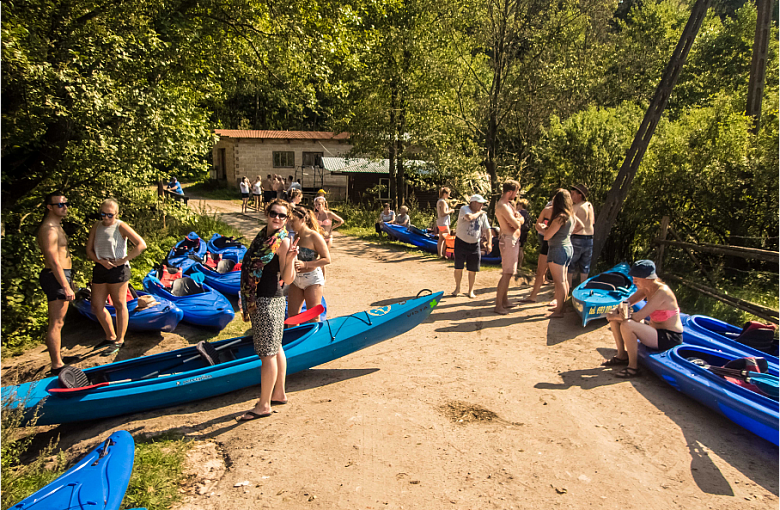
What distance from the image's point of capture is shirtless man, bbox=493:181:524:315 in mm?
7055

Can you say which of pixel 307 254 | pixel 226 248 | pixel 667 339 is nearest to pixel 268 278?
pixel 307 254

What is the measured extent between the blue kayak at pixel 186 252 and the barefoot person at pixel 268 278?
5.39 m

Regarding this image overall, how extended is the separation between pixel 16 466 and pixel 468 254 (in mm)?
6315

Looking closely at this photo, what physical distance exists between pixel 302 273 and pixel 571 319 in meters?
4.38

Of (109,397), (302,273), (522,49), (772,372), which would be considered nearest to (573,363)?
(772,372)

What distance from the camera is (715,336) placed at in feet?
19.5

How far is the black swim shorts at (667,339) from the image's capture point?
5395 millimetres

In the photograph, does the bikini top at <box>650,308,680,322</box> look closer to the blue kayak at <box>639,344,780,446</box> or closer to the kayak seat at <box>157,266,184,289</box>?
the blue kayak at <box>639,344,780,446</box>

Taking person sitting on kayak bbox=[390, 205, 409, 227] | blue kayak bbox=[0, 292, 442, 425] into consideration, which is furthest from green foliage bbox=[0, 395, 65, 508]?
person sitting on kayak bbox=[390, 205, 409, 227]

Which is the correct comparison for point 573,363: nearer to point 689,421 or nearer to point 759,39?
point 689,421

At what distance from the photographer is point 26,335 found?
22.7 feet

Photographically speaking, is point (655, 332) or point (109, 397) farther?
point (655, 332)

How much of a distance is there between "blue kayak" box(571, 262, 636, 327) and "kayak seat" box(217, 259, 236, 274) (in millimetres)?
6738

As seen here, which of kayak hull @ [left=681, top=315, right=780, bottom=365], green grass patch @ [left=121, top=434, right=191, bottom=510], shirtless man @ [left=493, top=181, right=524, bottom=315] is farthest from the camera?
shirtless man @ [left=493, top=181, right=524, bottom=315]
